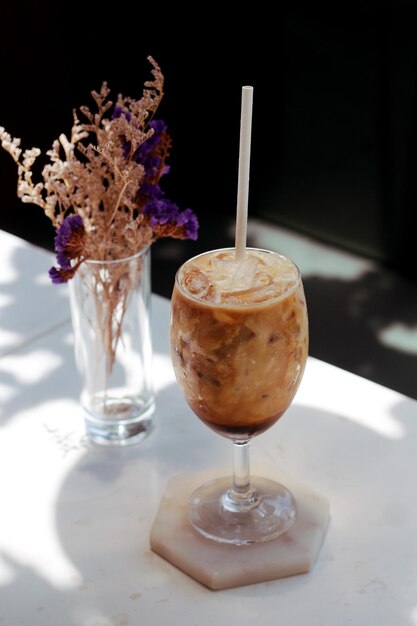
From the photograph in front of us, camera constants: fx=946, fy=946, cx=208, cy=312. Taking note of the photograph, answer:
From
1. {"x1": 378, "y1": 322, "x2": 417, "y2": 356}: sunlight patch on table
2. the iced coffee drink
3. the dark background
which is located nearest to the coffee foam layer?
the iced coffee drink

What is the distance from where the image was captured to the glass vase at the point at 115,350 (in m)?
1.10

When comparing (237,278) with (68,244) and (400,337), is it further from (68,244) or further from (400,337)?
(400,337)

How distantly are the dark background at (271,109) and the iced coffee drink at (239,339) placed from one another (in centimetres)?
164

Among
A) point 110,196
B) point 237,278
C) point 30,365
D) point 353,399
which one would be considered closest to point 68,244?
point 110,196

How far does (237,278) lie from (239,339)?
6 cm

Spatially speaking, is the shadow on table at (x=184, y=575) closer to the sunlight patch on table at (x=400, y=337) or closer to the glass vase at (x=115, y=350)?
the glass vase at (x=115, y=350)

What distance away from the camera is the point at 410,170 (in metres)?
2.95

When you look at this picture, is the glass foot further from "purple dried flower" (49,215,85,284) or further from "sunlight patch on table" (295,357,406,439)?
"purple dried flower" (49,215,85,284)

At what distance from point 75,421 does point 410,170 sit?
6.70 feet

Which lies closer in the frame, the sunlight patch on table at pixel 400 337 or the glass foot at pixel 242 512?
the glass foot at pixel 242 512

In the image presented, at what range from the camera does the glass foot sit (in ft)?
3.20

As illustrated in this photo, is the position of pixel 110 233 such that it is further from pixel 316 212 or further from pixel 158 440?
pixel 316 212

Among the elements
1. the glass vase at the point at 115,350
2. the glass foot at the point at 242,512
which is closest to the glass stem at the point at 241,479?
the glass foot at the point at 242,512

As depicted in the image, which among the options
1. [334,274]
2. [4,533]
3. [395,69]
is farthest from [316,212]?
[4,533]
